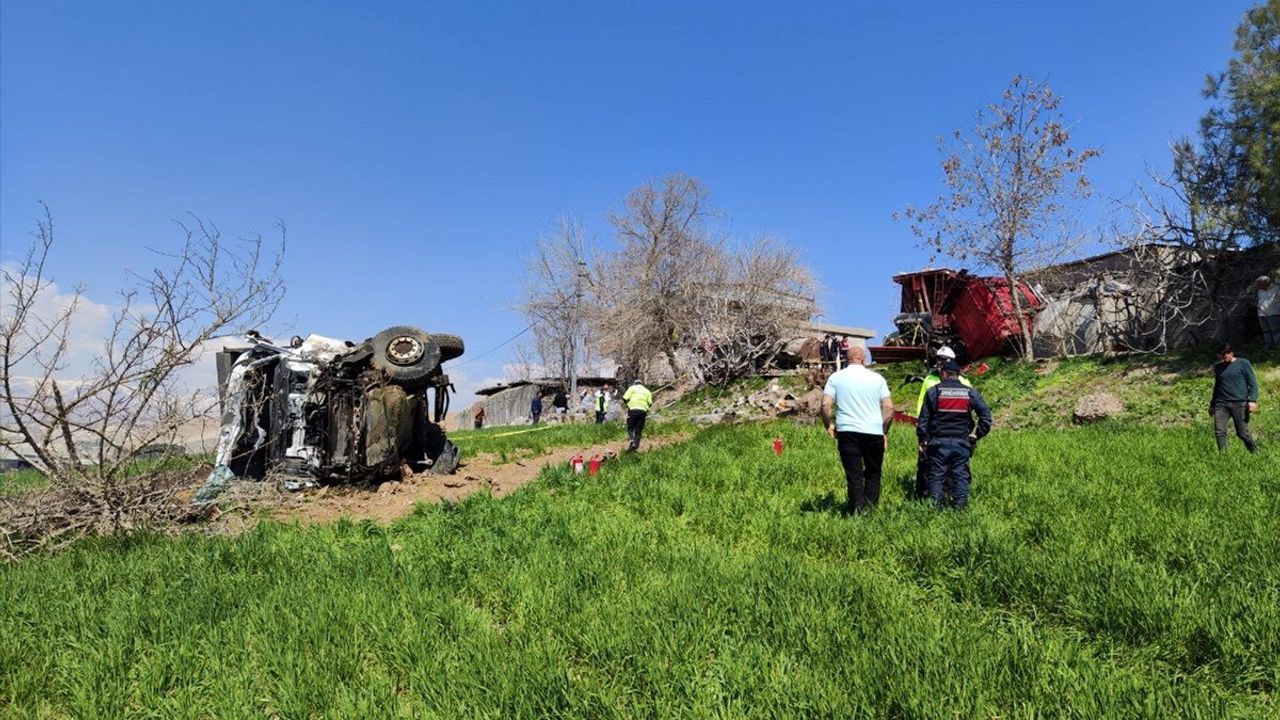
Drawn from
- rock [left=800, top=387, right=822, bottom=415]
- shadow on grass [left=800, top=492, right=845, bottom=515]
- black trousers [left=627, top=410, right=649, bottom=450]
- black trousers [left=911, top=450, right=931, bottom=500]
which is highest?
rock [left=800, top=387, right=822, bottom=415]

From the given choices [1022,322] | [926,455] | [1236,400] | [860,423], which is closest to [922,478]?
[926,455]

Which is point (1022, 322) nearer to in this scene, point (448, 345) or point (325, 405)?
point (448, 345)

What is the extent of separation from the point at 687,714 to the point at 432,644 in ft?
5.29

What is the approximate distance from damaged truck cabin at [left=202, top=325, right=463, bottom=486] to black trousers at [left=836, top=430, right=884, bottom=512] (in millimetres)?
6781

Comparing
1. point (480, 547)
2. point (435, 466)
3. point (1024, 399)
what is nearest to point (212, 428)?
point (435, 466)

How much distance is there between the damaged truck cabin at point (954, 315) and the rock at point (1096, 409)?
6.62 meters

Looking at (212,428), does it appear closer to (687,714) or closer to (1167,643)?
(687,714)

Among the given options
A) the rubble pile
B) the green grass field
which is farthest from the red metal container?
the green grass field

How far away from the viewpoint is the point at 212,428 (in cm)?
831

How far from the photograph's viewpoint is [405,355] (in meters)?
10.9

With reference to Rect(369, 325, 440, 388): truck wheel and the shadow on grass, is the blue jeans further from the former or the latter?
Rect(369, 325, 440, 388): truck wheel

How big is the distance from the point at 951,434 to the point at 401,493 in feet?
24.3

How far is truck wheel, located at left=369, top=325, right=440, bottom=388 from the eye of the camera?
10625 millimetres

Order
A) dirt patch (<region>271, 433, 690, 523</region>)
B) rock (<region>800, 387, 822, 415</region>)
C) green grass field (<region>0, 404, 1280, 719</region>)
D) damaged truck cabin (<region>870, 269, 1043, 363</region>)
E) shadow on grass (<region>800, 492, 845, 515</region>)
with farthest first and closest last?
damaged truck cabin (<region>870, 269, 1043, 363</region>) < rock (<region>800, 387, 822, 415</region>) < dirt patch (<region>271, 433, 690, 523</region>) < shadow on grass (<region>800, 492, 845, 515</region>) < green grass field (<region>0, 404, 1280, 719</region>)
